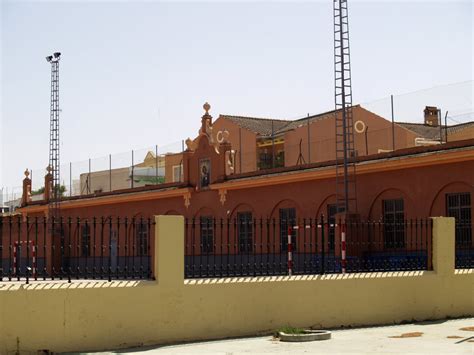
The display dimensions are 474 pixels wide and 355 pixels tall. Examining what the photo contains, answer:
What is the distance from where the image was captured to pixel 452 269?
17438 mm

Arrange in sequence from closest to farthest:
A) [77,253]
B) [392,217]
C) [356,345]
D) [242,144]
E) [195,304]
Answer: [77,253] → [356,345] → [195,304] → [392,217] → [242,144]

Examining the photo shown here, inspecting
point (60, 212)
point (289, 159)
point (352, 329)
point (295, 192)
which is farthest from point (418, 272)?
point (60, 212)

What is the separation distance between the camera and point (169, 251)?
13.5 m

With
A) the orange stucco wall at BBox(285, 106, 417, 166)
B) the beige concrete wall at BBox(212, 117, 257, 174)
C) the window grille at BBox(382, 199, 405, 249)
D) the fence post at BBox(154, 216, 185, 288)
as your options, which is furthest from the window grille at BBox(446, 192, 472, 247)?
the beige concrete wall at BBox(212, 117, 257, 174)

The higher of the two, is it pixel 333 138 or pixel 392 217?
pixel 333 138

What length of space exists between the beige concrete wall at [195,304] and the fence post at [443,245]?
0.07 ft

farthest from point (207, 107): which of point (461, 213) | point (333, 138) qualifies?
point (461, 213)

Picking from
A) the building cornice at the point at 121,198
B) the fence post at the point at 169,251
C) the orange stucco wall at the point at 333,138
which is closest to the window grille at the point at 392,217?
the orange stucco wall at the point at 333,138

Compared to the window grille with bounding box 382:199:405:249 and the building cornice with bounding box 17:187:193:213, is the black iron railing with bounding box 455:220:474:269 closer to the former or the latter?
the window grille with bounding box 382:199:405:249

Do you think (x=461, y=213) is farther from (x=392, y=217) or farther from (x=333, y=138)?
(x=333, y=138)

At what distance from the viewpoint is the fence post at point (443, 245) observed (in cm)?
1705

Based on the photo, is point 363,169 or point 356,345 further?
point 363,169

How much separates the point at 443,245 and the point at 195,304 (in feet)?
20.7

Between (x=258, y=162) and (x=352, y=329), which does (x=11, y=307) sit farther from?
(x=258, y=162)
